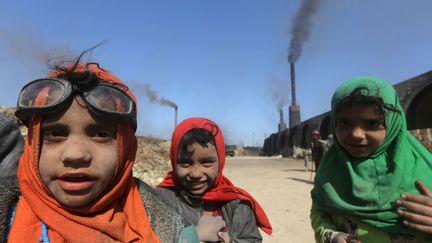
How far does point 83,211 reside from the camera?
4.48ft

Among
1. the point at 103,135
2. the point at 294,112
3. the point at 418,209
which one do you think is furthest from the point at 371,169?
the point at 294,112

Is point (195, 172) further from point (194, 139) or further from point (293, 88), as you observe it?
point (293, 88)

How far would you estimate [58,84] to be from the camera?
1387 millimetres

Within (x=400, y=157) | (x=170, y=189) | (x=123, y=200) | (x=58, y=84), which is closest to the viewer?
(x=58, y=84)

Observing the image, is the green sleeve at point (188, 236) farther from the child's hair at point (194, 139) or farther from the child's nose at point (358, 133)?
the child's nose at point (358, 133)

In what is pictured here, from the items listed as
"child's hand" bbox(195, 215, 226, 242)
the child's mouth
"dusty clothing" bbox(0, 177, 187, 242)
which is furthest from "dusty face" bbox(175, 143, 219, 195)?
the child's mouth

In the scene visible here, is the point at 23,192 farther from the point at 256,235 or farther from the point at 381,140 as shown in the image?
the point at 381,140

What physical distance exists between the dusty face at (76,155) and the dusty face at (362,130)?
4.20 feet

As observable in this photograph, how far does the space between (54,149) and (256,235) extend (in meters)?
1.32

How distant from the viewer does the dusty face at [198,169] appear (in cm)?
213

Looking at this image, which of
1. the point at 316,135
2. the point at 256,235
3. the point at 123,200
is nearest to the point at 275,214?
the point at 256,235

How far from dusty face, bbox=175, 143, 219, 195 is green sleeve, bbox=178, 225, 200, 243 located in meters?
0.54

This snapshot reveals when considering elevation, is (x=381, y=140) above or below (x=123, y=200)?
above

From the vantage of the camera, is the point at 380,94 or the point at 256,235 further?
the point at 256,235
